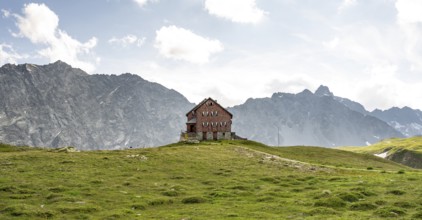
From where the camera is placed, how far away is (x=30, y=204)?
3039 centimetres

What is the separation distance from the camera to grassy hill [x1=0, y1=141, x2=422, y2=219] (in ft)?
90.2

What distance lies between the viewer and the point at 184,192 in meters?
36.2

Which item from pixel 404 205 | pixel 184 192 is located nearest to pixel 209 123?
pixel 184 192

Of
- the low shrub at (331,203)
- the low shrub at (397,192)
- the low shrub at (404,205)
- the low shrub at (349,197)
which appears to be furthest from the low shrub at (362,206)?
the low shrub at (397,192)

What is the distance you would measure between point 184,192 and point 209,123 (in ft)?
286

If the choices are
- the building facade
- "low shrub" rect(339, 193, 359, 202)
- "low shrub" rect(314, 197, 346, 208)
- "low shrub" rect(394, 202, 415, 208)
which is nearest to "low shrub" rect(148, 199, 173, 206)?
"low shrub" rect(314, 197, 346, 208)

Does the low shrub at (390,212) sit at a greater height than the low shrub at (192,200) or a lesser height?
greater

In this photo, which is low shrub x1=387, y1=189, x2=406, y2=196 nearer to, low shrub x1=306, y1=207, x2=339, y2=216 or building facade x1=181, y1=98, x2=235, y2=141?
low shrub x1=306, y1=207, x2=339, y2=216

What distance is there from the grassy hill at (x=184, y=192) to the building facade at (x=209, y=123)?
6562cm

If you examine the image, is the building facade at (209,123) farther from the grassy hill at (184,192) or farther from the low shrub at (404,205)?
the low shrub at (404,205)

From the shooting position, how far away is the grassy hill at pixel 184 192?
2748 cm

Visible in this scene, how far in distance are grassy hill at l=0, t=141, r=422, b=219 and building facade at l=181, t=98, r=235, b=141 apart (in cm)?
6562

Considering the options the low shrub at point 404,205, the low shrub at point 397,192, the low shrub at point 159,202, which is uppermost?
the low shrub at point 397,192

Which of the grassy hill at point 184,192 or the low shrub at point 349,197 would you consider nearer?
the grassy hill at point 184,192
